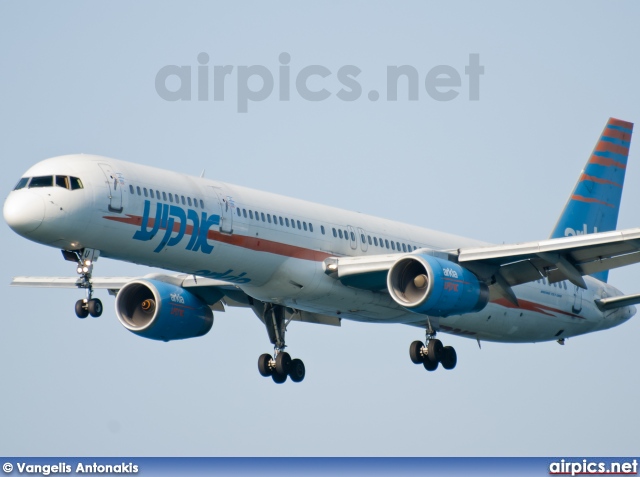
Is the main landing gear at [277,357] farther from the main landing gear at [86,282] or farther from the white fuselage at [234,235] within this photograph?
the main landing gear at [86,282]

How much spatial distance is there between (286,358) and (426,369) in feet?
17.1

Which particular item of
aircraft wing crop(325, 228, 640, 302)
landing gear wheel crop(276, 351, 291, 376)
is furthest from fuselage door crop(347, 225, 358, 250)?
landing gear wheel crop(276, 351, 291, 376)

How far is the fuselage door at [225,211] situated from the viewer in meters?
42.6

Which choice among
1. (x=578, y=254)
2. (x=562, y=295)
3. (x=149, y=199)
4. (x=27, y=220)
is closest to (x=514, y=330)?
(x=562, y=295)

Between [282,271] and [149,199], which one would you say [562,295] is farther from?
[149,199]

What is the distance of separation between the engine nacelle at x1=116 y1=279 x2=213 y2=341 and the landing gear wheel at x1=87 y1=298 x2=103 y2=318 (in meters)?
7.85

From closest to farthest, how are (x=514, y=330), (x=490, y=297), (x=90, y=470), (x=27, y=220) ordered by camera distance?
(x=27, y=220)
(x=90, y=470)
(x=490, y=297)
(x=514, y=330)

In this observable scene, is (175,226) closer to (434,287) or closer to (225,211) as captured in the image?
(225,211)

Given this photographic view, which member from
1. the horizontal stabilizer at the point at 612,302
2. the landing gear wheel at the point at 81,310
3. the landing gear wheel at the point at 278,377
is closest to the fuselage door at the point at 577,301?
the horizontal stabilizer at the point at 612,302

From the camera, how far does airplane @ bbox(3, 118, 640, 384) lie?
40312mm

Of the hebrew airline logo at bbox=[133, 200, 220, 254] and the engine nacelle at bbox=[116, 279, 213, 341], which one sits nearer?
the hebrew airline logo at bbox=[133, 200, 220, 254]

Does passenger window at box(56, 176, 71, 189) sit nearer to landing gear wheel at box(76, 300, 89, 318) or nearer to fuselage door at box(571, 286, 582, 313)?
landing gear wheel at box(76, 300, 89, 318)

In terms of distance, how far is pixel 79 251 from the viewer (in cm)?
4056

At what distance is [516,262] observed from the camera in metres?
46.0
